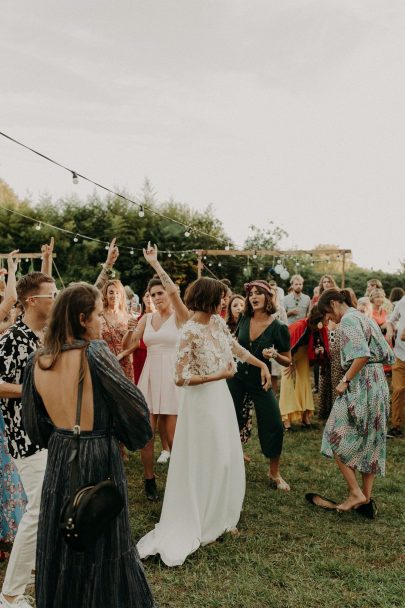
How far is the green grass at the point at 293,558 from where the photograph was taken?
329 centimetres

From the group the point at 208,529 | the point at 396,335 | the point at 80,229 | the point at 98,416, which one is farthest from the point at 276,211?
the point at 98,416

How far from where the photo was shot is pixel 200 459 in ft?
13.4

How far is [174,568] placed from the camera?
3.66 m

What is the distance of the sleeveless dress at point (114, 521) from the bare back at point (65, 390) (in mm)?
30

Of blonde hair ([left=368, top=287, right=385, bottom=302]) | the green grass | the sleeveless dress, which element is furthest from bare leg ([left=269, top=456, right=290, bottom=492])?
blonde hair ([left=368, top=287, right=385, bottom=302])

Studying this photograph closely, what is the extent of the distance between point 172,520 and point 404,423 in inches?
205

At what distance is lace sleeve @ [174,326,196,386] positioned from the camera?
4047 mm

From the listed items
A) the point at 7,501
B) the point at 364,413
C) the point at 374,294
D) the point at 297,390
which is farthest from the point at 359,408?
the point at 374,294

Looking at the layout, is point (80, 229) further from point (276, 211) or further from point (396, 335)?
point (396, 335)

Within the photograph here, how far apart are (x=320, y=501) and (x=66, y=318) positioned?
10.7 feet

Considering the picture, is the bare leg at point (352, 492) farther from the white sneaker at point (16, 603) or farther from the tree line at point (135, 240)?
the tree line at point (135, 240)

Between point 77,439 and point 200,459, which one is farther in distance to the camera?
point 200,459

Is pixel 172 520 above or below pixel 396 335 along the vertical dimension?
below

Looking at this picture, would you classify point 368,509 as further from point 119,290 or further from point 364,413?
point 119,290
